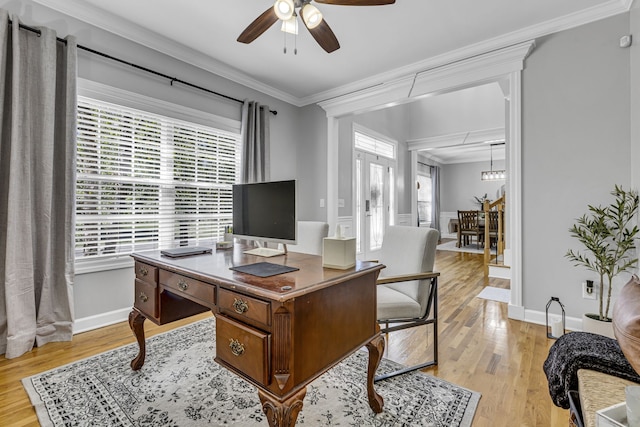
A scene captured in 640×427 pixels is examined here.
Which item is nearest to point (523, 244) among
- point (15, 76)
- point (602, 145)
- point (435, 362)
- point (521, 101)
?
point (602, 145)

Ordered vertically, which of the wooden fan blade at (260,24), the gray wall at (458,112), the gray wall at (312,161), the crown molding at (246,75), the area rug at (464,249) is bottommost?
the area rug at (464,249)

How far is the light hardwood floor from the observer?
1503mm

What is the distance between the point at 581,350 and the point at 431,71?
299 centimetres

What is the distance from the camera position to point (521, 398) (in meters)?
1.62

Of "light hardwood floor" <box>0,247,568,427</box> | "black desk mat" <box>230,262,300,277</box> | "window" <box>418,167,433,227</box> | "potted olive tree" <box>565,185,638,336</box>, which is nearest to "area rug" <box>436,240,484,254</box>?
"window" <box>418,167,433,227</box>

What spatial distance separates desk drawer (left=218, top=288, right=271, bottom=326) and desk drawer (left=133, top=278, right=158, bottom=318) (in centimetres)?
64

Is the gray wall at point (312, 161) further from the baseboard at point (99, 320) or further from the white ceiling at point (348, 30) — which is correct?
the baseboard at point (99, 320)

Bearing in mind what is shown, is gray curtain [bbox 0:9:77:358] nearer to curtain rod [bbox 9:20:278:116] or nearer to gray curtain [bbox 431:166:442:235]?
curtain rod [bbox 9:20:278:116]

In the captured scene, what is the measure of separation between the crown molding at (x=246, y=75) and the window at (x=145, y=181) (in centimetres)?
66

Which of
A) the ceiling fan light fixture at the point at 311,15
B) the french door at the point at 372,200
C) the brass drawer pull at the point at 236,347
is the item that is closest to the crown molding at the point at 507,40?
the french door at the point at 372,200

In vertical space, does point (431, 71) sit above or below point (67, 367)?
above

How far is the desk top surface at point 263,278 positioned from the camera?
42.7 inches

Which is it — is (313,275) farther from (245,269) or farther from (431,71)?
(431,71)

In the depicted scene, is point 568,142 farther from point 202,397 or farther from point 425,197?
point 425,197
